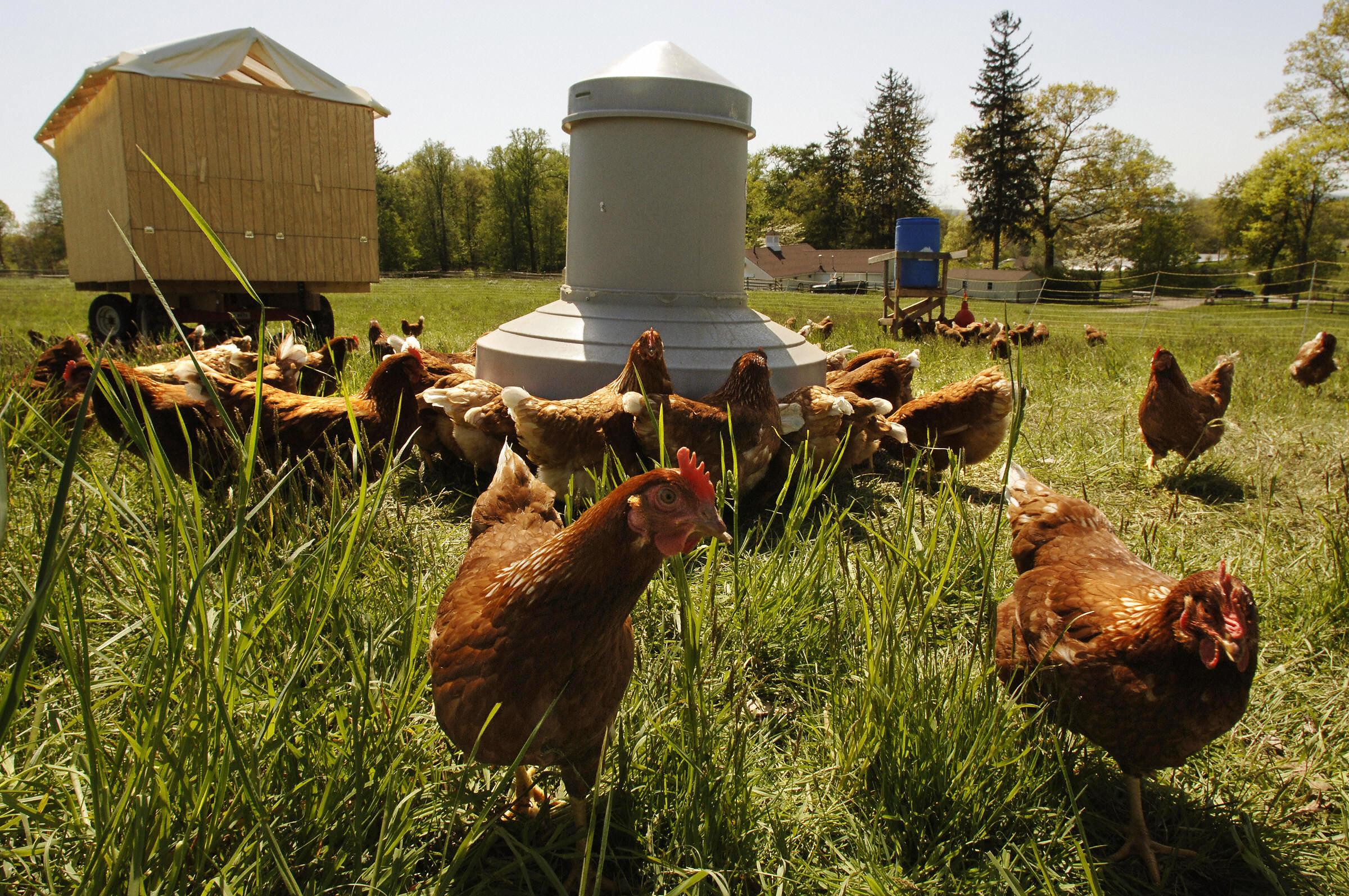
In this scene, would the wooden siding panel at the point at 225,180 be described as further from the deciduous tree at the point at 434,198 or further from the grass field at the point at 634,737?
the deciduous tree at the point at 434,198

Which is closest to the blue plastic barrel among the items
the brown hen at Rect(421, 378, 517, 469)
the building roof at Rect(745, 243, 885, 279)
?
the brown hen at Rect(421, 378, 517, 469)

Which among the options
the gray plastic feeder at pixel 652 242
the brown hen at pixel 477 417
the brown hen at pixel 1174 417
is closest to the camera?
the brown hen at pixel 477 417

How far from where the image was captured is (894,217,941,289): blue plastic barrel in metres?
15.2

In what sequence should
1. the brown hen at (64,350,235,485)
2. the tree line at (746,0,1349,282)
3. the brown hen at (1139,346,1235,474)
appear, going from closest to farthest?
the brown hen at (64,350,235,485) → the brown hen at (1139,346,1235,474) → the tree line at (746,0,1349,282)

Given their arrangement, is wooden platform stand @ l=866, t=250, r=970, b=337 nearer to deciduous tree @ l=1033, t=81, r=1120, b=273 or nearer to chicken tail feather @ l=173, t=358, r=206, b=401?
chicken tail feather @ l=173, t=358, r=206, b=401

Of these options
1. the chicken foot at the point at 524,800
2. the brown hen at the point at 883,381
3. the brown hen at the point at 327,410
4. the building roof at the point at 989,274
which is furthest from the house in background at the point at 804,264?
the chicken foot at the point at 524,800

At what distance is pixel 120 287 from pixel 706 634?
11.2 meters

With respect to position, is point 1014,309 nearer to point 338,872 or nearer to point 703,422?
point 703,422

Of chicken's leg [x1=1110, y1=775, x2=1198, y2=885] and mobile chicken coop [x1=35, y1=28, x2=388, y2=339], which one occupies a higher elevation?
mobile chicken coop [x1=35, y1=28, x2=388, y2=339]

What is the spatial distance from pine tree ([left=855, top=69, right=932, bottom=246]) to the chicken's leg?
54224mm

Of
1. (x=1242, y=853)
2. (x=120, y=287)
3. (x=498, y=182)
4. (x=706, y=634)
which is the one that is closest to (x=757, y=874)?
(x=706, y=634)

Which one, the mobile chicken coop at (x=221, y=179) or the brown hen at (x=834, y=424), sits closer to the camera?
the brown hen at (x=834, y=424)

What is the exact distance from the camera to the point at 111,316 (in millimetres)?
9188

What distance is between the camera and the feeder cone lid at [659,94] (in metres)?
4.48
